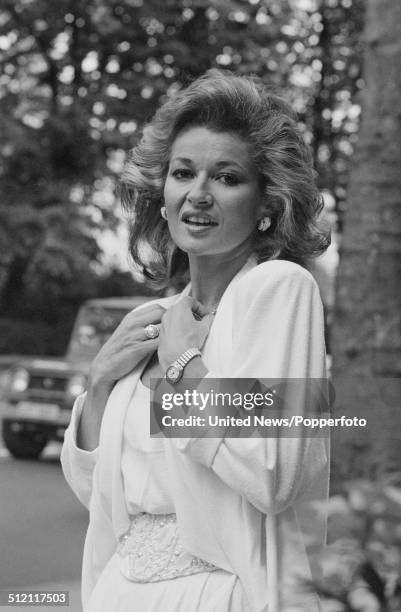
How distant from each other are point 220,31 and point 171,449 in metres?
10.4

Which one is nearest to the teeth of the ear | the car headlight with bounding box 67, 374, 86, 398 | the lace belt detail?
the ear

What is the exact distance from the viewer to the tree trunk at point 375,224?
14.8 ft

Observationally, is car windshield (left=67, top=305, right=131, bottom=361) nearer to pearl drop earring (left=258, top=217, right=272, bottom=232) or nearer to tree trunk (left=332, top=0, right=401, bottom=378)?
tree trunk (left=332, top=0, right=401, bottom=378)

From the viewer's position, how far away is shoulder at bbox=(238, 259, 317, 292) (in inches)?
69.5

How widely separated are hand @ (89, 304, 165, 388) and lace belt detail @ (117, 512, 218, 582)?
0.87ft

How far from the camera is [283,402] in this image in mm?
1679

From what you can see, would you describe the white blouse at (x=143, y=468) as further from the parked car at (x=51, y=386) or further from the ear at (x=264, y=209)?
the parked car at (x=51, y=386)

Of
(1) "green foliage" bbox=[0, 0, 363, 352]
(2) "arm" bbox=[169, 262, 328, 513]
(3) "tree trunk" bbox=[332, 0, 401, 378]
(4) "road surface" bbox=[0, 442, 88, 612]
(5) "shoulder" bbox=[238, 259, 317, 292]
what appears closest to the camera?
(2) "arm" bbox=[169, 262, 328, 513]

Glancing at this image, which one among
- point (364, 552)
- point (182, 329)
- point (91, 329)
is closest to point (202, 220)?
point (182, 329)

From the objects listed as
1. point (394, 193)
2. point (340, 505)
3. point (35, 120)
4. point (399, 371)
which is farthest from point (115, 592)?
point (35, 120)

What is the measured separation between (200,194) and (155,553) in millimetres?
636

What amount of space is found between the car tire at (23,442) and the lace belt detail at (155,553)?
10.3 metres

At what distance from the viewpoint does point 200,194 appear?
1970 mm

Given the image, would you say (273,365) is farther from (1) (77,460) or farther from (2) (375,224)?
(2) (375,224)
